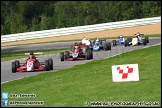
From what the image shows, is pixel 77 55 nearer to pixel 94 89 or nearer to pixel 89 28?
pixel 94 89

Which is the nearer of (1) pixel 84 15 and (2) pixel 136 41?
(2) pixel 136 41

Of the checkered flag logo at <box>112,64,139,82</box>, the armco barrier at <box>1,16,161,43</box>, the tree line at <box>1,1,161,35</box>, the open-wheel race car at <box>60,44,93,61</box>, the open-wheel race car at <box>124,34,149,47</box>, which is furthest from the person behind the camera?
the tree line at <box>1,1,161,35</box>

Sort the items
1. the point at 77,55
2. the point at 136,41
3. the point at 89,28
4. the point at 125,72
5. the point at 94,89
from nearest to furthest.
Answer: the point at 125,72
the point at 94,89
the point at 77,55
the point at 136,41
the point at 89,28

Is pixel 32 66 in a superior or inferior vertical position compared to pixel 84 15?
inferior

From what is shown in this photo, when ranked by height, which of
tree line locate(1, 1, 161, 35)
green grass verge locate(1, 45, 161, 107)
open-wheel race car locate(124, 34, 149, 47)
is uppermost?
tree line locate(1, 1, 161, 35)

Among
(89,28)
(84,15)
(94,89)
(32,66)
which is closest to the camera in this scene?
(94,89)

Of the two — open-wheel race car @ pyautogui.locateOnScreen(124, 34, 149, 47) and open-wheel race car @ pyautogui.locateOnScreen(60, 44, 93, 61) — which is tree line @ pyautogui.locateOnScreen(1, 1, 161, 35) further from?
open-wheel race car @ pyautogui.locateOnScreen(60, 44, 93, 61)

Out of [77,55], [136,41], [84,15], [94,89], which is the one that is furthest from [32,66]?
[84,15]

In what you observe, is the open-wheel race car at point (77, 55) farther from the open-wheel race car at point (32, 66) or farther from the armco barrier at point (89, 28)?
the armco barrier at point (89, 28)

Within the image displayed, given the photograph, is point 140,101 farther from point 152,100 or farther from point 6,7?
point 6,7

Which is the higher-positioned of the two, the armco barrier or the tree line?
the tree line

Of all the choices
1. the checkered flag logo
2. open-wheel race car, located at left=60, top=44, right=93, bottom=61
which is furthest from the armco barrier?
the checkered flag logo

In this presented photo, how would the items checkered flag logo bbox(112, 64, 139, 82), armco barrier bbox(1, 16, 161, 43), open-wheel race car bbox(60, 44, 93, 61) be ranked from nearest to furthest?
checkered flag logo bbox(112, 64, 139, 82)
open-wheel race car bbox(60, 44, 93, 61)
armco barrier bbox(1, 16, 161, 43)

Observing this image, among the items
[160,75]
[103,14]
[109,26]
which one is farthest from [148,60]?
[103,14]
